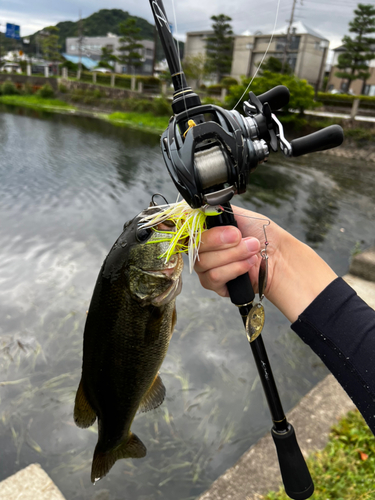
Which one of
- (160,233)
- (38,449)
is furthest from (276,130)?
(38,449)

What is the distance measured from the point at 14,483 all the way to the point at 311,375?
11.3 feet

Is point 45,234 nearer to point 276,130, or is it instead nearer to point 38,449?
point 38,449

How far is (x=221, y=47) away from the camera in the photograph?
4881cm

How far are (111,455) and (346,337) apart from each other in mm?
1200

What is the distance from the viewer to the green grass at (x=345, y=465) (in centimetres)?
244

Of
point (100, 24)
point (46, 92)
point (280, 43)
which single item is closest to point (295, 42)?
point (280, 43)

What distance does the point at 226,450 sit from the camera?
141 inches

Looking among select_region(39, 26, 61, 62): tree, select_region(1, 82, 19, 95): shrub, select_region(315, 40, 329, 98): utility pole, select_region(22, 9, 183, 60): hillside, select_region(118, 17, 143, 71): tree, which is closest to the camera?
select_region(1, 82, 19, 95): shrub

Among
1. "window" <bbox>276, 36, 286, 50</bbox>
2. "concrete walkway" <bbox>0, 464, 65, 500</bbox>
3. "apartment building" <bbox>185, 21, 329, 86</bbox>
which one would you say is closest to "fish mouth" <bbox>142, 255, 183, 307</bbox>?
"concrete walkway" <bbox>0, 464, 65, 500</bbox>

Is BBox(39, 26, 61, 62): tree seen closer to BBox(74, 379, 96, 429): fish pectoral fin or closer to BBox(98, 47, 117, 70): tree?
BBox(98, 47, 117, 70): tree

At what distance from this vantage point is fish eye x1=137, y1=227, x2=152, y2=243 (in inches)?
57.8

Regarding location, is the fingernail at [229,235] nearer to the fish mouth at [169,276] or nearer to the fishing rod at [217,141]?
the fishing rod at [217,141]

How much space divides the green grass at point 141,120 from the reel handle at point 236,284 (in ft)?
73.7

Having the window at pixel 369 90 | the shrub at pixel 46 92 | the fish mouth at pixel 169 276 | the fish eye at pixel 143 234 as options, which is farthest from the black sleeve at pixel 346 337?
the window at pixel 369 90
